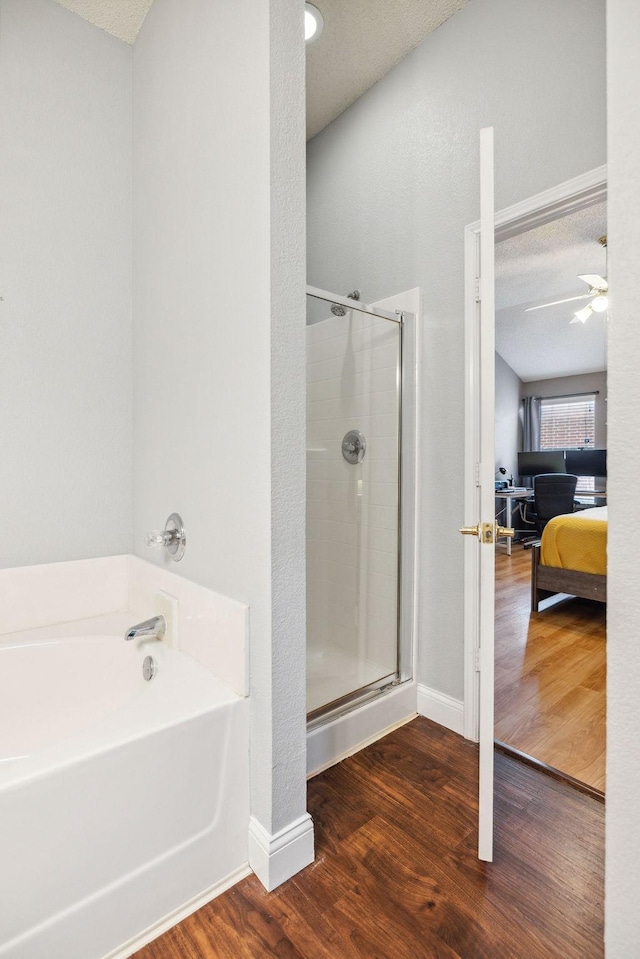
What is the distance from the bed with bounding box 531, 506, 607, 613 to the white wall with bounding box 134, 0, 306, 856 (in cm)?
270

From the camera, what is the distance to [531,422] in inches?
313

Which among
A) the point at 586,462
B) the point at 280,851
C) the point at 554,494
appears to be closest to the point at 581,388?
the point at 586,462

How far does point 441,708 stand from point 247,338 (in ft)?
5.58

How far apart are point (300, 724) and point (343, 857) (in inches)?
16.1

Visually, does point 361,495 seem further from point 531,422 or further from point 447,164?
point 531,422

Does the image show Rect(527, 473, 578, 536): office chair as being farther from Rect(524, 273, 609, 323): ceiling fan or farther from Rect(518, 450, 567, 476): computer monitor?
Rect(524, 273, 609, 323): ceiling fan

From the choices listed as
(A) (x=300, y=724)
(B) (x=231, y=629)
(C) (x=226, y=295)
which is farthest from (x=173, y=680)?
(C) (x=226, y=295)

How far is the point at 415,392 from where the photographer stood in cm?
→ 216

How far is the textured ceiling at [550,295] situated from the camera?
13.0 ft

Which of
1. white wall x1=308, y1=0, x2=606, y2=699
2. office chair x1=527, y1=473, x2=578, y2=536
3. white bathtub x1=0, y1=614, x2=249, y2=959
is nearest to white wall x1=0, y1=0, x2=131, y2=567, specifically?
white bathtub x1=0, y1=614, x2=249, y2=959

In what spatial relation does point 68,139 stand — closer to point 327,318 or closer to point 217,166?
point 217,166

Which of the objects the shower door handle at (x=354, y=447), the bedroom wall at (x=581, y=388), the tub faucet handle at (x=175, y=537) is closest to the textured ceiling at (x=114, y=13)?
the shower door handle at (x=354, y=447)

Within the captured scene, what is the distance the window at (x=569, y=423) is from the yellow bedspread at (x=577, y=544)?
4.10 meters

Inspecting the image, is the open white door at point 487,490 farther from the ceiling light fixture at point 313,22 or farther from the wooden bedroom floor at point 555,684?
the ceiling light fixture at point 313,22
